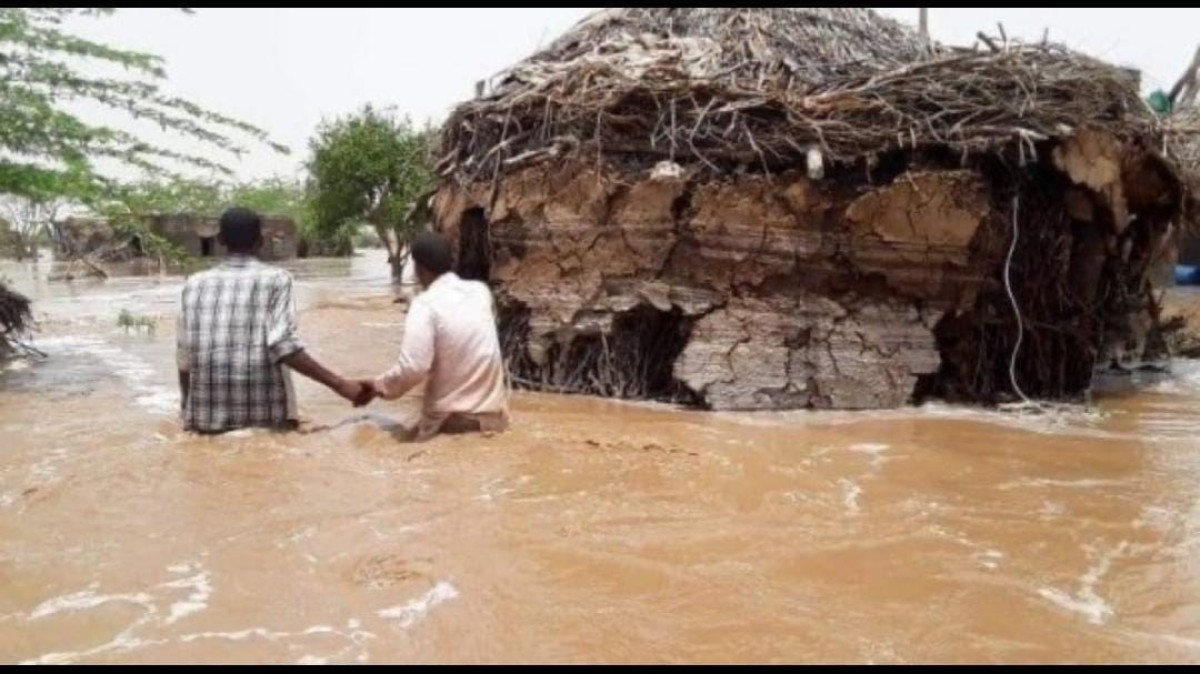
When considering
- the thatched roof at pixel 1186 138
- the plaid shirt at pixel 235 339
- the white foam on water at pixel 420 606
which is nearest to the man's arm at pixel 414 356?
the plaid shirt at pixel 235 339

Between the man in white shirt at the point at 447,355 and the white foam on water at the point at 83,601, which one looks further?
the man in white shirt at the point at 447,355

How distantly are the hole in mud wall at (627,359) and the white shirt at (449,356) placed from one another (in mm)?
1939

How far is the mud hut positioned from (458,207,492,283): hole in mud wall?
1.02 ft

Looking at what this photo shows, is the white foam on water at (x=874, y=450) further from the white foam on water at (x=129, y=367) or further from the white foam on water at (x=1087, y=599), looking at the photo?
the white foam on water at (x=129, y=367)

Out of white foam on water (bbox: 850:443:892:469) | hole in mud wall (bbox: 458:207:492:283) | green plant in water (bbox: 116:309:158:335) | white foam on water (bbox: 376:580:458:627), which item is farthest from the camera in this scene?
green plant in water (bbox: 116:309:158:335)

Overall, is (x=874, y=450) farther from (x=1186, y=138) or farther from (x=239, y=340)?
(x=1186, y=138)

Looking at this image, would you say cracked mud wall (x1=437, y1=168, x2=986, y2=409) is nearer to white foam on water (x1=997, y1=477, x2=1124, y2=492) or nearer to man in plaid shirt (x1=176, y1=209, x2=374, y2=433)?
white foam on water (x1=997, y1=477, x2=1124, y2=492)

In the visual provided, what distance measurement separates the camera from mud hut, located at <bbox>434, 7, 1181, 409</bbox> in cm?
636

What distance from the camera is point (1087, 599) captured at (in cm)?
310

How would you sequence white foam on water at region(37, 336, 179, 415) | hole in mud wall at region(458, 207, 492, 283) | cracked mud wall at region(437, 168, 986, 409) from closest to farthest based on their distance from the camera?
cracked mud wall at region(437, 168, 986, 409)
white foam on water at region(37, 336, 179, 415)
hole in mud wall at region(458, 207, 492, 283)

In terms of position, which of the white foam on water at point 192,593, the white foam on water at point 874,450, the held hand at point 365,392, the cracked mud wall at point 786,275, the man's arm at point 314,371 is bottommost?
the white foam on water at point 192,593

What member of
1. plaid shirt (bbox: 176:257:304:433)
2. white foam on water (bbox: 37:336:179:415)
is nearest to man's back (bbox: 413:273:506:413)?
plaid shirt (bbox: 176:257:304:433)

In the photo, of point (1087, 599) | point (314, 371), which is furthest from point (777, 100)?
point (1087, 599)

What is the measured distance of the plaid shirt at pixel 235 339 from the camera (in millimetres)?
4965
